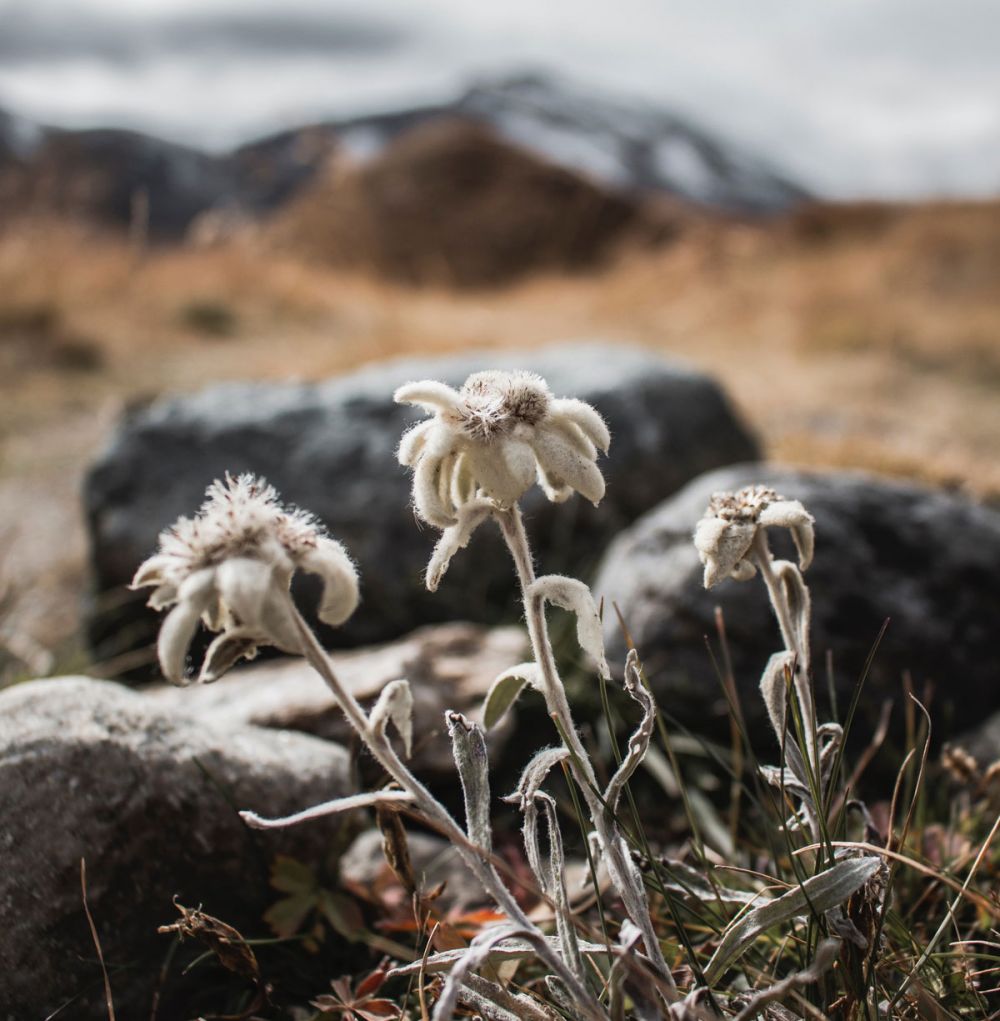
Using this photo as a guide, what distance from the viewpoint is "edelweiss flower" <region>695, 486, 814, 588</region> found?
1229mm

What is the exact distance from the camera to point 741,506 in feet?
4.15

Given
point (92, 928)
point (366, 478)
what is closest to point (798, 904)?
point (92, 928)

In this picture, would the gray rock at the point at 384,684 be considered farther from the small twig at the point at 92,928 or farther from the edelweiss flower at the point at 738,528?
the edelweiss flower at the point at 738,528

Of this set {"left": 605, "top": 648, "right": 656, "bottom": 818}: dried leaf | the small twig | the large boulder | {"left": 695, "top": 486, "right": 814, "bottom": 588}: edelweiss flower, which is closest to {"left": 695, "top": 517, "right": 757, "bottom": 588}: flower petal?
{"left": 695, "top": 486, "right": 814, "bottom": 588}: edelweiss flower

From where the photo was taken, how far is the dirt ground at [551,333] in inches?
187

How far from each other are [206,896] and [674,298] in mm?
12233

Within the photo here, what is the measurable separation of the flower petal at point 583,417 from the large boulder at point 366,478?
2.00m

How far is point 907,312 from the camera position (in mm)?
10008

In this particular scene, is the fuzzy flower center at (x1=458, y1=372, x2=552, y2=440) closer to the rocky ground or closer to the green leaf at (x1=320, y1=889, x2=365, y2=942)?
the rocky ground

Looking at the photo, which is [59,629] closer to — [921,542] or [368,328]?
[921,542]

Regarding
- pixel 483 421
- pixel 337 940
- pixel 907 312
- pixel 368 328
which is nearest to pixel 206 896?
pixel 337 940

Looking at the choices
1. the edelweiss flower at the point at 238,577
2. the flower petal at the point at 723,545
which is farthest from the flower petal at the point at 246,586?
the flower petal at the point at 723,545

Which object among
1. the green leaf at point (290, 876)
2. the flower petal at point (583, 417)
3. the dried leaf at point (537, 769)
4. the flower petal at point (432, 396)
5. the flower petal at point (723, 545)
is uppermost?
the flower petal at point (432, 396)

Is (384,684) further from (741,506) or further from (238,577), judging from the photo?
(238,577)
